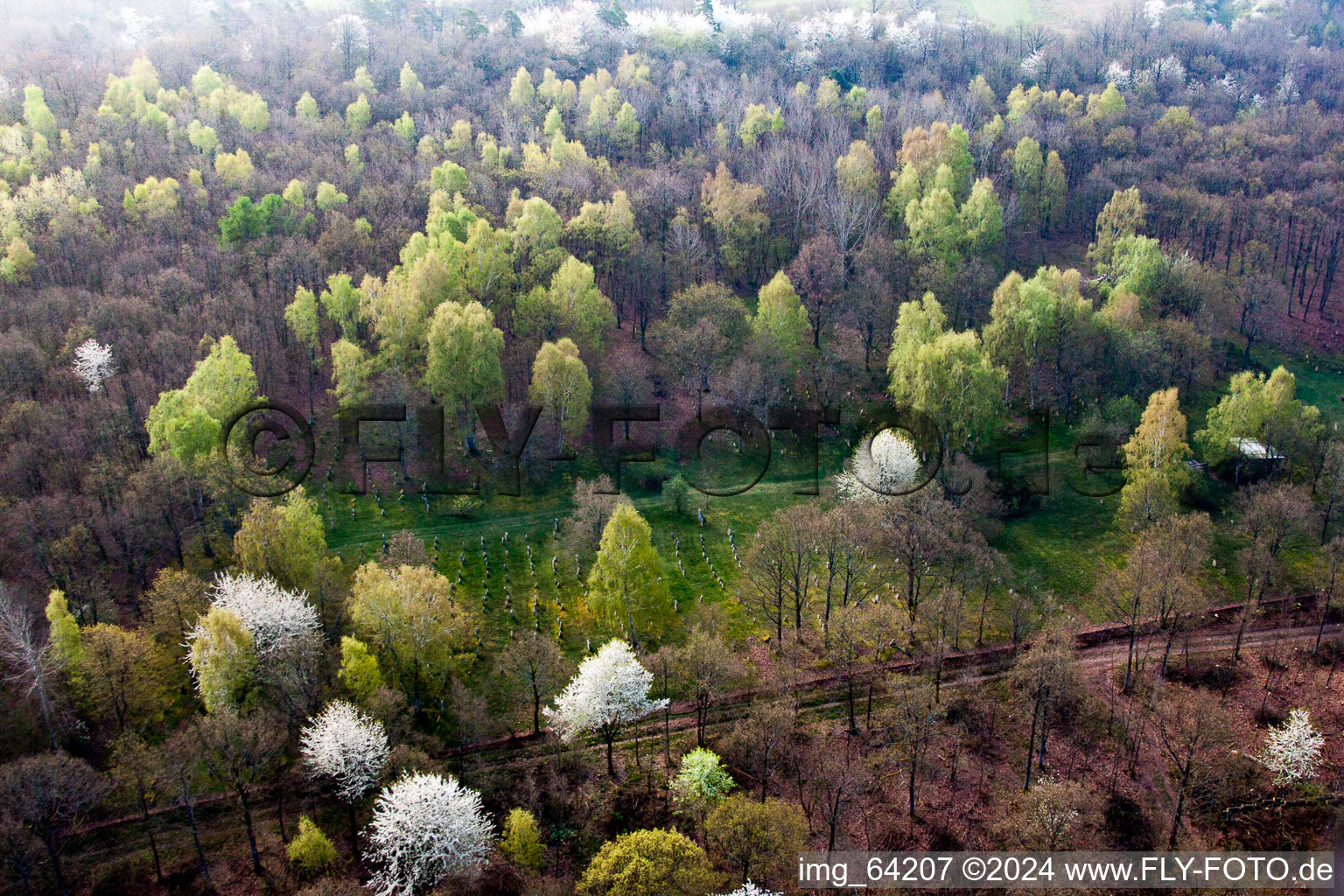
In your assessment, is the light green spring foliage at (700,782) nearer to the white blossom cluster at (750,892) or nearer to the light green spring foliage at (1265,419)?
the white blossom cluster at (750,892)

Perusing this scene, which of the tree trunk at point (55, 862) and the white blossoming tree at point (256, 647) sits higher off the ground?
the white blossoming tree at point (256, 647)

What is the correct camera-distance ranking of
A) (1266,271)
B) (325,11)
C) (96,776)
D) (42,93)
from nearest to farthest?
1. (96,776)
2. (1266,271)
3. (42,93)
4. (325,11)

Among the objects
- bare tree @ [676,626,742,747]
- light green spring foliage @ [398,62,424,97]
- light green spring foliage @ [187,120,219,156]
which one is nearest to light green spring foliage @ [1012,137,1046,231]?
bare tree @ [676,626,742,747]

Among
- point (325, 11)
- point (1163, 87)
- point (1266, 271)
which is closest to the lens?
point (1266, 271)

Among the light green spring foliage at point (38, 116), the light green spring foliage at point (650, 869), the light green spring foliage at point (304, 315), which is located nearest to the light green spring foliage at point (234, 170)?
the light green spring foliage at point (38, 116)

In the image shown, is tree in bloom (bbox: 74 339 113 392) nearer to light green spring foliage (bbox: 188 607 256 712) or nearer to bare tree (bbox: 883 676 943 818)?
light green spring foliage (bbox: 188 607 256 712)

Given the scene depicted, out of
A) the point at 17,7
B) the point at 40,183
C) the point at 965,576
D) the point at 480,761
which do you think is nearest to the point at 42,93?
the point at 40,183

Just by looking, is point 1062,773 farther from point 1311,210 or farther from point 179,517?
point 1311,210
